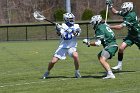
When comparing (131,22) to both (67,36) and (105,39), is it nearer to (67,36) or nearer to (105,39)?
(105,39)

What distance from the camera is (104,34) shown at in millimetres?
13695

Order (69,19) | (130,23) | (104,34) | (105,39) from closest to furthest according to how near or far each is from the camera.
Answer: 1. (104,34)
2. (105,39)
3. (69,19)
4. (130,23)

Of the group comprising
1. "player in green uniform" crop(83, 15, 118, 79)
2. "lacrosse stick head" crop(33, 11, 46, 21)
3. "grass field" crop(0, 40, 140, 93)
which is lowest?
"grass field" crop(0, 40, 140, 93)

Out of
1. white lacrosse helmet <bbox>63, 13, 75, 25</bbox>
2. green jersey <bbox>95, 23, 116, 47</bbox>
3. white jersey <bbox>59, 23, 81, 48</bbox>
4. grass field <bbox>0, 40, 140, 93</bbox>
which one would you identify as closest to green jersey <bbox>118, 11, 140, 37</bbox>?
grass field <bbox>0, 40, 140, 93</bbox>

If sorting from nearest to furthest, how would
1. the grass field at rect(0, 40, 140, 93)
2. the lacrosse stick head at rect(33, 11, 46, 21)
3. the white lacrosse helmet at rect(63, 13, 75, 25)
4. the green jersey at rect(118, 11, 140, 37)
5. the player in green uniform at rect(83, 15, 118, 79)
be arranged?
the grass field at rect(0, 40, 140, 93) → the player in green uniform at rect(83, 15, 118, 79) → the white lacrosse helmet at rect(63, 13, 75, 25) → the lacrosse stick head at rect(33, 11, 46, 21) → the green jersey at rect(118, 11, 140, 37)

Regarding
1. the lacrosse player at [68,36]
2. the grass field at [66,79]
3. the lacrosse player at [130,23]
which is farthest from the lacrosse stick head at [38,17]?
the lacrosse player at [130,23]

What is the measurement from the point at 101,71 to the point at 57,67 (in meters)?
2.37

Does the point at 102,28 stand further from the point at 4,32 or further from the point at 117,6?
the point at 117,6

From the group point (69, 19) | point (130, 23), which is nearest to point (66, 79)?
point (69, 19)

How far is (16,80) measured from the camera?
1405cm

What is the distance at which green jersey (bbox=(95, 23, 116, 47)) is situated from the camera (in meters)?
13.7

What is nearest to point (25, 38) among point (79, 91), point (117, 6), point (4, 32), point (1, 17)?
point (4, 32)

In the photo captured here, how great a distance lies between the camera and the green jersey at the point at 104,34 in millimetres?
13664

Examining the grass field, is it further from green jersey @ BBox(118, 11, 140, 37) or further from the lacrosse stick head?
the lacrosse stick head
